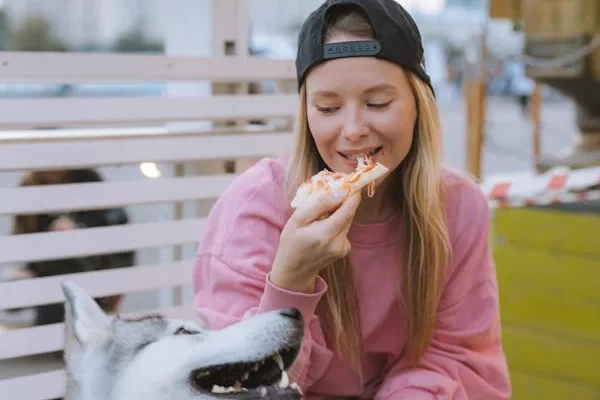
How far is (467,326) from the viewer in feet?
8.61

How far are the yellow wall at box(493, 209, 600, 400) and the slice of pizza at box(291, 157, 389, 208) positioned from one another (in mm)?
2171

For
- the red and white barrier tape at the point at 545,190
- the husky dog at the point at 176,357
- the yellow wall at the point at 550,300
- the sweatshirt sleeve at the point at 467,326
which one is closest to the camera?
the husky dog at the point at 176,357

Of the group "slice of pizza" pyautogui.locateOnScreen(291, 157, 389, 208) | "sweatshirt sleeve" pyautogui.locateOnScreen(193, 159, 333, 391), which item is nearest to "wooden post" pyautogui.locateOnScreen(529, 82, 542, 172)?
"sweatshirt sleeve" pyautogui.locateOnScreen(193, 159, 333, 391)

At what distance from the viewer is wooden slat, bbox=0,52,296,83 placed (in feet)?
9.82

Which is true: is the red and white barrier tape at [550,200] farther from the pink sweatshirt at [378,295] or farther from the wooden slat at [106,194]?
the pink sweatshirt at [378,295]

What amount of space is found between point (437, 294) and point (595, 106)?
550 cm

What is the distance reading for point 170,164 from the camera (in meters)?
3.46

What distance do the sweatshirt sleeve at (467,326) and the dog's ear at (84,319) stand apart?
0.74 metres

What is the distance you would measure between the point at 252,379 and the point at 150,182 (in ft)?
4.34

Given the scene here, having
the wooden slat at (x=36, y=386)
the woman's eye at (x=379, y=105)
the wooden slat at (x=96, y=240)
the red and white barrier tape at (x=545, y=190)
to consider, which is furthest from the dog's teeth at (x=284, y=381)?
the red and white barrier tape at (x=545, y=190)

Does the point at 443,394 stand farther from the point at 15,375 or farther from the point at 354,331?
the point at 15,375

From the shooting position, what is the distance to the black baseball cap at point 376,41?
89.5 inches

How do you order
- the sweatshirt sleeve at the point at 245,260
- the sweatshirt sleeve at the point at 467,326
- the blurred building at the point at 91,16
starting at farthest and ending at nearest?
the blurred building at the point at 91,16 → the sweatshirt sleeve at the point at 467,326 → the sweatshirt sleeve at the point at 245,260

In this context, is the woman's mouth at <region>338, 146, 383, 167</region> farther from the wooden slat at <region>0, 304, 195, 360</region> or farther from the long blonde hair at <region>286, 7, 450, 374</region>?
the wooden slat at <region>0, 304, 195, 360</region>
